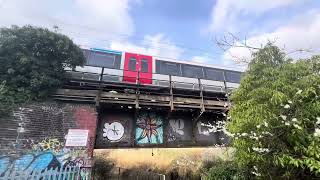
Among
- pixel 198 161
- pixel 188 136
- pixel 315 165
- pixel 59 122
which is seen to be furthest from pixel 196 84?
pixel 315 165

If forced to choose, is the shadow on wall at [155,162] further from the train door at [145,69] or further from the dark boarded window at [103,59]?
the dark boarded window at [103,59]

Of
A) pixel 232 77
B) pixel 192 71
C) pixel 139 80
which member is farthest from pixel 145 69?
pixel 232 77

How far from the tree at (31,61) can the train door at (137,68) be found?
2.95 meters

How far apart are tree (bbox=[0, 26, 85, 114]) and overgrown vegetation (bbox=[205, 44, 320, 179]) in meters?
9.41

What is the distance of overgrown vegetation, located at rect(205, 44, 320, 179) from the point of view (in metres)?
5.31

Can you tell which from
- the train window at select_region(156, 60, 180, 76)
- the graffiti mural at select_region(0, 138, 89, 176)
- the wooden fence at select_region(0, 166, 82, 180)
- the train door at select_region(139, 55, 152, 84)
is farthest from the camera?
the train window at select_region(156, 60, 180, 76)

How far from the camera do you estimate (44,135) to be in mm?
11336

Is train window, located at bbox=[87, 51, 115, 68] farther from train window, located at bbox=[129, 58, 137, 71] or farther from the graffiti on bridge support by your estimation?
the graffiti on bridge support

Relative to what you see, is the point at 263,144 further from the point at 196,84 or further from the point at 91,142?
the point at 196,84

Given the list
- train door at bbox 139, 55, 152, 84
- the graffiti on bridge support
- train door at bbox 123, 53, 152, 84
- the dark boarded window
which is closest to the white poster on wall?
the graffiti on bridge support

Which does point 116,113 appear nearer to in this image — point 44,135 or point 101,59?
point 101,59

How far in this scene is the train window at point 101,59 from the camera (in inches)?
594

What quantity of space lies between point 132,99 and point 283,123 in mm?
9348

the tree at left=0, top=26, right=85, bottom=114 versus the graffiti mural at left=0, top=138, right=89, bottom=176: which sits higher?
the tree at left=0, top=26, right=85, bottom=114
